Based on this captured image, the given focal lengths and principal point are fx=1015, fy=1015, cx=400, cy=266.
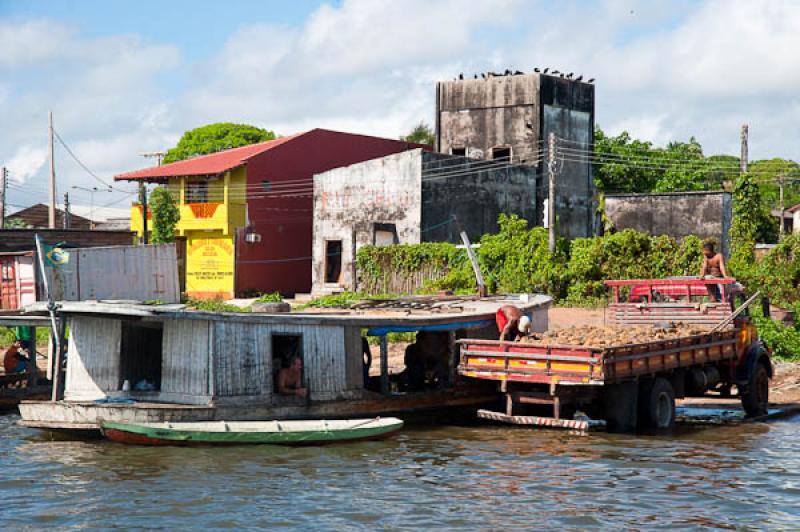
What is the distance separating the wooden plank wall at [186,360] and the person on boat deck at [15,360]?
6053mm

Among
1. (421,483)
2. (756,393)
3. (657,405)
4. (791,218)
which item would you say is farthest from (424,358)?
(791,218)

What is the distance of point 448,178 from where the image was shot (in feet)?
119

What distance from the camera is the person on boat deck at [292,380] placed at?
1471 cm

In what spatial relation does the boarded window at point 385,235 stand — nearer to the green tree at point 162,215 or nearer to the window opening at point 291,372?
the green tree at point 162,215

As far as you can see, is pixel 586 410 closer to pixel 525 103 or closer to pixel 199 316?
pixel 199 316

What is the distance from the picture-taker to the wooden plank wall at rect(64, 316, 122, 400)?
14992 mm

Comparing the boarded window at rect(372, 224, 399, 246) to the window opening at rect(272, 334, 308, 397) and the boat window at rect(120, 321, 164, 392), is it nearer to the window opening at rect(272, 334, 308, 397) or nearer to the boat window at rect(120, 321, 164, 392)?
the boat window at rect(120, 321, 164, 392)

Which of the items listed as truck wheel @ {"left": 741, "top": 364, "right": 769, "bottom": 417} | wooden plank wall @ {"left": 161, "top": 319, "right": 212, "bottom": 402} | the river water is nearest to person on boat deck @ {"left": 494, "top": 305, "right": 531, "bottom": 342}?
the river water

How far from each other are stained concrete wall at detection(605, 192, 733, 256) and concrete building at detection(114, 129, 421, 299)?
11606 millimetres

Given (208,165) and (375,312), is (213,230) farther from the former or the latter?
(375,312)

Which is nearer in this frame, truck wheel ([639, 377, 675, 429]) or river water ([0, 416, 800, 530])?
river water ([0, 416, 800, 530])

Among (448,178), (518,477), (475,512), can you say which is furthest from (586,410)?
(448,178)

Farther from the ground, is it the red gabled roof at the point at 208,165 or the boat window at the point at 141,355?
the red gabled roof at the point at 208,165

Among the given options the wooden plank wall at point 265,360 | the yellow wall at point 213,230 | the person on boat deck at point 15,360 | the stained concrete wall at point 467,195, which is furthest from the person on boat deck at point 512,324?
the yellow wall at point 213,230
